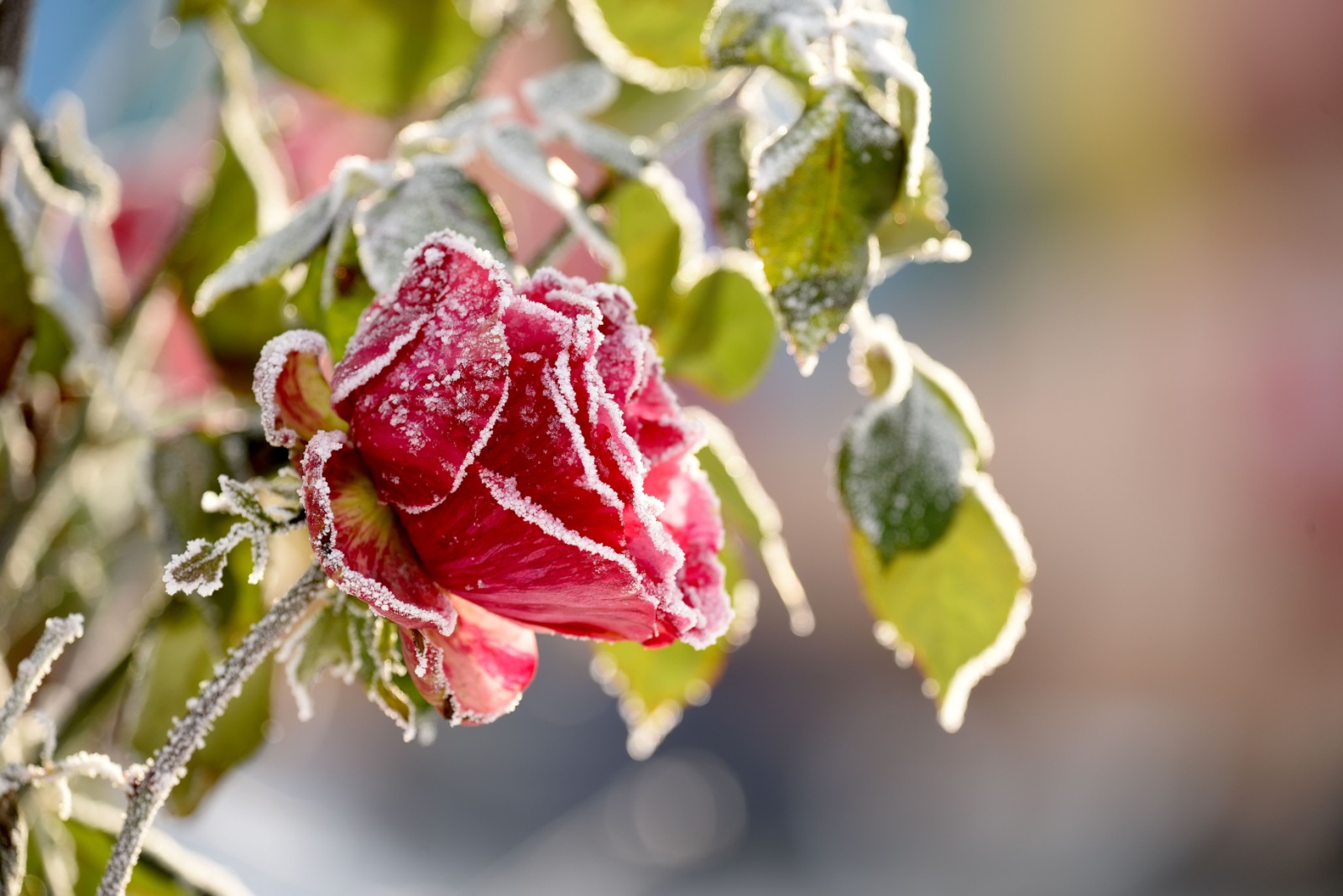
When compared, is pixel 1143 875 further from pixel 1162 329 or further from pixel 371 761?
pixel 371 761

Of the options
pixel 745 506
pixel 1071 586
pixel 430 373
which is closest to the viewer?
pixel 430 373

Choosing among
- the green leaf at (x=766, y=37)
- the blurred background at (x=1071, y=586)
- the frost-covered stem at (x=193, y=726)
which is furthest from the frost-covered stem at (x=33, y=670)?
the blurred background at (x=1071, y=586)

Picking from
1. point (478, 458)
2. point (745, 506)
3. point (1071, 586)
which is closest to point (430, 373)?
point (478, 458)

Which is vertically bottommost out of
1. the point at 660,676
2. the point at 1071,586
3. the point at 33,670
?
the point at 1071,586

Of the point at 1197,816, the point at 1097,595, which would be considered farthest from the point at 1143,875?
the point at 1097,595

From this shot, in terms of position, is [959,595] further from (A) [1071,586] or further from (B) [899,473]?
(A) [1071,586]

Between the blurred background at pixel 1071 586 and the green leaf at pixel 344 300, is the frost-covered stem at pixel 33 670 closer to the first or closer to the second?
the green leaf at pixel 344 300

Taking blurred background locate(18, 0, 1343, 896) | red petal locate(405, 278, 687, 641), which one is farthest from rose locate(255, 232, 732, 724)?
blurred background locate(18, 0, 1343, 896)
